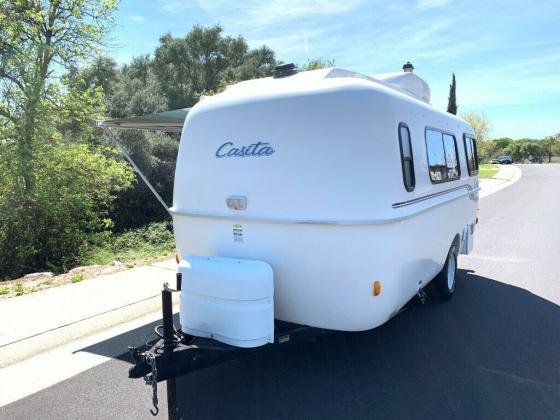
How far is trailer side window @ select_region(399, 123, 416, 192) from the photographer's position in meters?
4.06

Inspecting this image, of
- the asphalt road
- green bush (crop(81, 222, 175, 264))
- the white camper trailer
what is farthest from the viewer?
green bush (crop(81, 222, 175, 264))

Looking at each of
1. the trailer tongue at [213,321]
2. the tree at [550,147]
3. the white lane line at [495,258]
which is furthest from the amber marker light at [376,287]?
the tree at [550,147]

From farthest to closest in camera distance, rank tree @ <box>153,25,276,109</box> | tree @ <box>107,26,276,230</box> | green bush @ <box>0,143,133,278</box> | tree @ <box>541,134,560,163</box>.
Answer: tree @ <box>541,134,560,163</box> < tree @ <box>153,25,276,109</box> < tree @ <box>107,26,276,230</box> < green bush @ <box>0,143,133,278</box>

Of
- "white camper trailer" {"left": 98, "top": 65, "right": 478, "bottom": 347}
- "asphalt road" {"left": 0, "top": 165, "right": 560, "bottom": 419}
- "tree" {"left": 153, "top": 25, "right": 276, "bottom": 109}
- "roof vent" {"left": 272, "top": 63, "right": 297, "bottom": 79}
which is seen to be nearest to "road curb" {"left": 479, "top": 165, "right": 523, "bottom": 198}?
"tree" {"left": 153, "top": 25, "right": 276, "bottom": 109}

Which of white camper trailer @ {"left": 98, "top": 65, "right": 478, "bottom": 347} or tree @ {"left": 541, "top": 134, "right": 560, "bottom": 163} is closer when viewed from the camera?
white camper trailer @ {"left": 98, "top": 65, "right": 478, "bottom": 347}

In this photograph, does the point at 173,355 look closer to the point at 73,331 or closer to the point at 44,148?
the point at 73,331

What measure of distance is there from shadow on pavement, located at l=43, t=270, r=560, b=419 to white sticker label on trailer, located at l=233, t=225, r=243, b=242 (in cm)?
125

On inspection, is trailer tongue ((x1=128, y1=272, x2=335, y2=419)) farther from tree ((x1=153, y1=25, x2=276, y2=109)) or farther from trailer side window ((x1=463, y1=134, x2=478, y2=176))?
tree ((x1=153, y1=25, x2=276, y2=109))

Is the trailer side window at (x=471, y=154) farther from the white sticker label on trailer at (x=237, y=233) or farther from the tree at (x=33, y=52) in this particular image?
the tree at (x=33, y=52)

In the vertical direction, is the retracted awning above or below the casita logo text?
above

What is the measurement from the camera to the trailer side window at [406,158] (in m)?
4.06

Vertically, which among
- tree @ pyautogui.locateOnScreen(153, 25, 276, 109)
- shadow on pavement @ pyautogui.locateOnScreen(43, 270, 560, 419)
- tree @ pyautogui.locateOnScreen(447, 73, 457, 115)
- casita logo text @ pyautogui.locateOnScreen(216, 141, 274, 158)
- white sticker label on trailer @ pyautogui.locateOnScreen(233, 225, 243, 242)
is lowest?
shadow on pavement @ pyautogui.locateOnScreen(43, 270, 560, 419)

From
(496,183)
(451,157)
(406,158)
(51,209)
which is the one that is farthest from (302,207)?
(496,183)

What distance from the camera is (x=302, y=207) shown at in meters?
3.83
